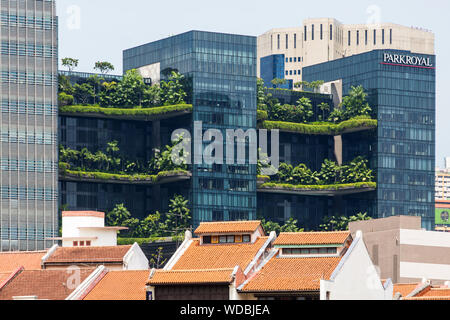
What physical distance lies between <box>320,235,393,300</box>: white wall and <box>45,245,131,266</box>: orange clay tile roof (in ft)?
121

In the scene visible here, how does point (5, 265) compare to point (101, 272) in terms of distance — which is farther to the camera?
point (5, 265)

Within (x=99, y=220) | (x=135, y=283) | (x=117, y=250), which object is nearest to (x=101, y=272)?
(x=135, y=283)

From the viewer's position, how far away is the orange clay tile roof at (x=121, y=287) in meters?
122

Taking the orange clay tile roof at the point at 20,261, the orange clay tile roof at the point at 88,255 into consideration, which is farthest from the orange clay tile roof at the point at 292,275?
the orange clay tile roof at the point at 20,261

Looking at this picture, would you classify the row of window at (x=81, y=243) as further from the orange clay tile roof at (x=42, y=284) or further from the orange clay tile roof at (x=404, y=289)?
the orange clay tile roof at (x=404, y=289)

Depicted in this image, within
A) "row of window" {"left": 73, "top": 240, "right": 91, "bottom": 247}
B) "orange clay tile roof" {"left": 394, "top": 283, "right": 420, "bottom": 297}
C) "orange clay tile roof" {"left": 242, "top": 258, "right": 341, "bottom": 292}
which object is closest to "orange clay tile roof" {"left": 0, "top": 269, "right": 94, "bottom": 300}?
Result: "orange clay tile roof" {"left": 242, "top": 258, "right": 341, "bottom": 292}

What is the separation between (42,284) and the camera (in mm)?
128000

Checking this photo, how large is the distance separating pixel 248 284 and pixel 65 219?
8253cm

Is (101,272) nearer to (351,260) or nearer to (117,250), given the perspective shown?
(117,250)

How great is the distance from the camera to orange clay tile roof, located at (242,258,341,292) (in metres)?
110

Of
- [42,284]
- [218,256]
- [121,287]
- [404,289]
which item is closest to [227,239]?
[218,256]

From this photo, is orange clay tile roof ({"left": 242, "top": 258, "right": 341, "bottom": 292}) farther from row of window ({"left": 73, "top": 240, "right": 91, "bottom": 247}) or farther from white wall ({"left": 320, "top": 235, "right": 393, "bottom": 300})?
row of window ({"left": 73, "top": 240, "right": 91, "bottom": 247})

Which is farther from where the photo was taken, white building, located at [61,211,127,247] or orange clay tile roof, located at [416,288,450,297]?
white building, located at [61,211,127,247]
